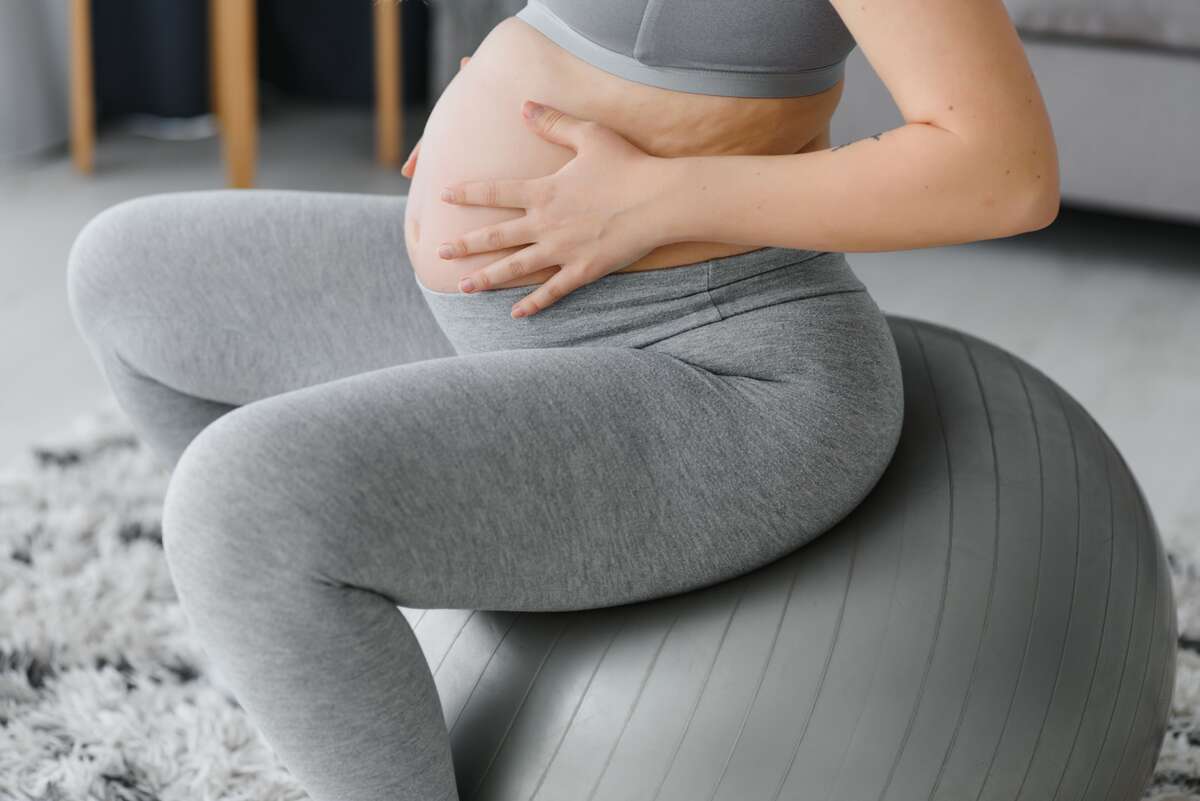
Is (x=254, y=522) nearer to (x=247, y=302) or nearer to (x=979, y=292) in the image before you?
(x=247, y=302)

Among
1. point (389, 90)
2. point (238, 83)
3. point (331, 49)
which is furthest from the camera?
point (331, 49)

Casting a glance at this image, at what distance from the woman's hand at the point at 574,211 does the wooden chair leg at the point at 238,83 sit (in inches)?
67.4

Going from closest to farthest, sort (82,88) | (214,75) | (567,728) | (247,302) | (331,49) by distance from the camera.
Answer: (567,728) < (247,302) < (82,88) < (214,75) < (331,49)

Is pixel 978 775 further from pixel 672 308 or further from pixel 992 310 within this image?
pixel 992 310

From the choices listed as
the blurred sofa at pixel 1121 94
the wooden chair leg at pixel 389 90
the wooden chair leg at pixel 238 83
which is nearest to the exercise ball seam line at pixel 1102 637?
the blurred sofa at pixel 1121 94

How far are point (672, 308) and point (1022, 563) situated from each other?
262 millimetres

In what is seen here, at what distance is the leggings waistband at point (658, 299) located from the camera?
82 cm

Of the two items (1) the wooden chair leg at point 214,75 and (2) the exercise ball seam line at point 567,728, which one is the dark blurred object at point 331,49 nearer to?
(1) the wooden chair leg at point 214,75

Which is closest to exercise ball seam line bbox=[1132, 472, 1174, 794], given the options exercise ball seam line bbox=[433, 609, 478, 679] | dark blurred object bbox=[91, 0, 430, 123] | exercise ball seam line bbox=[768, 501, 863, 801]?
exercise ball seam line bbox=[768, 501, 863, 801]

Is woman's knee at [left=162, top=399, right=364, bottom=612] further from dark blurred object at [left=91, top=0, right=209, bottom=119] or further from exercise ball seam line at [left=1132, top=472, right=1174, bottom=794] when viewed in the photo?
dark blurred object at [left=91, top=0, right=209, bottom=119]

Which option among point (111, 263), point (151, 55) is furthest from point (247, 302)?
point (151, 55)

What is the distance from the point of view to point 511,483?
714 mm

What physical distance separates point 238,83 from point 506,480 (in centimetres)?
188

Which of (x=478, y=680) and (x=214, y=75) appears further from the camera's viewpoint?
(x=214, y=75)
